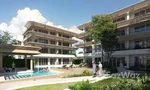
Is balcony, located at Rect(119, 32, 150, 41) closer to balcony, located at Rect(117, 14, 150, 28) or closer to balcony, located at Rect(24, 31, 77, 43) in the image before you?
balcony, located at Rect(117, 14, 150, 28)

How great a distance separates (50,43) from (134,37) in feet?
91.3

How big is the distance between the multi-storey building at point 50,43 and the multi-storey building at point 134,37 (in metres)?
20.3

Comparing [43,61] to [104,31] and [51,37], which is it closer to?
[51,37]

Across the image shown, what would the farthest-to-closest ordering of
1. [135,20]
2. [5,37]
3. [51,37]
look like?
[5,37]
[51,37]
[135,20]

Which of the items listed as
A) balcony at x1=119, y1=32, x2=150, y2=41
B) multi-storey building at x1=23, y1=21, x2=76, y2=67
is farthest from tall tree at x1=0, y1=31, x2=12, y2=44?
balcony at x1=119, y1=32, x2=150, y2=41

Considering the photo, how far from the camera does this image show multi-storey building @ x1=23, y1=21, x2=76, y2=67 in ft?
151

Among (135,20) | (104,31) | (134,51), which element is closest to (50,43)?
(104,31)

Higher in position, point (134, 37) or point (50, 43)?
point (134, 37)

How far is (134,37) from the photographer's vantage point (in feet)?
108

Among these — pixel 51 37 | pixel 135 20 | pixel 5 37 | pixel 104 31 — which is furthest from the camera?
pixel 5 37

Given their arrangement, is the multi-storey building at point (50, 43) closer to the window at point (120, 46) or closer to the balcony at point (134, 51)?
the window at point (120, 46)

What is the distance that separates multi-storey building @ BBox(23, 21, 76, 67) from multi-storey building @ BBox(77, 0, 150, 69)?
66.5 ft

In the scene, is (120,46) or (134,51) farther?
(120,46)

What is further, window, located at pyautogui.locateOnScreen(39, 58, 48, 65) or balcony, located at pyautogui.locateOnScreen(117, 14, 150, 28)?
window, located at pyautogui.locateOnScreen(39, 58, 48, 65)
